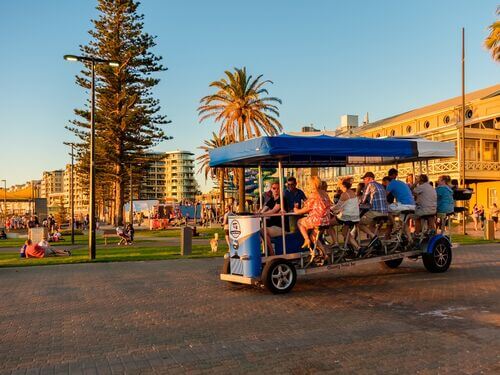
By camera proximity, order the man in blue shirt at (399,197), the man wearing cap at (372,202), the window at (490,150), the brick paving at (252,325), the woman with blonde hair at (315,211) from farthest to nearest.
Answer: the window at (490,150), the man in blue shirt at (399,197), the man wearing cap at (372,202), the woman with blonde hair at (315,211), the brick paving at (252,325)

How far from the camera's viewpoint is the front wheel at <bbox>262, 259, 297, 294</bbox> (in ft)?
29.9

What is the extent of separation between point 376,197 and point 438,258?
2.32m

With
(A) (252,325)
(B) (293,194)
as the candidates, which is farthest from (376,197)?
(A) (252,325)

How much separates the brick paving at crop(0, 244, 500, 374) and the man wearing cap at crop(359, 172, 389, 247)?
114 centimetres

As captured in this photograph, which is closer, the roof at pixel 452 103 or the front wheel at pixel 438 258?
the front wheel at pixel 438 258

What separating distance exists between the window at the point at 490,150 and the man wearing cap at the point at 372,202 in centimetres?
3143

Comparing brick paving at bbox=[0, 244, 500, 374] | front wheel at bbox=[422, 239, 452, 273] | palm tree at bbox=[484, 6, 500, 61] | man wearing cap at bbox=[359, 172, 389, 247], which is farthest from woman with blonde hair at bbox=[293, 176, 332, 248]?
palm tree at bbox=[484, 6, 500, 61]

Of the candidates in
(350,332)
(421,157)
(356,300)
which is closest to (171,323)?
(350,332)

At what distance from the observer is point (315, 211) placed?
31.3 ft

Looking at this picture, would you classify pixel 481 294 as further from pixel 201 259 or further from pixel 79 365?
pixel 201 259

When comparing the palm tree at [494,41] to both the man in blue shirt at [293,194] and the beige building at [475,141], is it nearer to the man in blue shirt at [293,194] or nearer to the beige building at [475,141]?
the beige building at [475,141]

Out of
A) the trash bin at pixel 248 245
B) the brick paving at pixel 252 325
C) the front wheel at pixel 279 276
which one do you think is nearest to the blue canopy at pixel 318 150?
the trash bin at pixel 248 245

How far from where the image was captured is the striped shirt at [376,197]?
10.8 m

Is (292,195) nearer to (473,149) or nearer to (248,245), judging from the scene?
(248,245)
